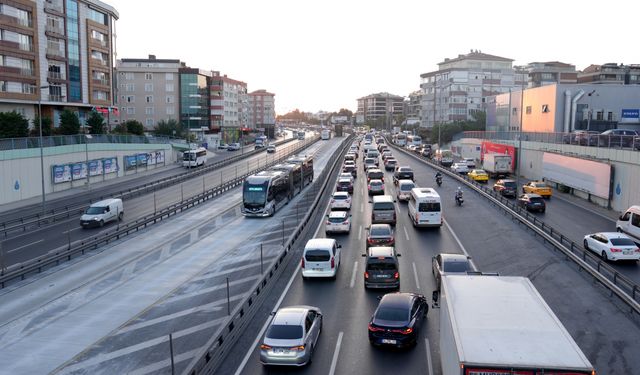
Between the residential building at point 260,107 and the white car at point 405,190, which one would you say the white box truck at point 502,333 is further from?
the residential building at point 260,107

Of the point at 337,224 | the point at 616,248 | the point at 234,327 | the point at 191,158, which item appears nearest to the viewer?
the point at 234,327

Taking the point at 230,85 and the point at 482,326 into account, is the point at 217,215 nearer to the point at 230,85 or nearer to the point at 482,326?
the point at 482,326

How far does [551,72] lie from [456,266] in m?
147

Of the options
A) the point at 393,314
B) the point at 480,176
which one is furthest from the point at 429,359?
the point at 480,176

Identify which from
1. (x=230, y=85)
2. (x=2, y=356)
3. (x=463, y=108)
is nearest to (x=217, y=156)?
(x=230, y=85)

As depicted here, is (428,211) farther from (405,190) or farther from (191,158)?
(191,158)

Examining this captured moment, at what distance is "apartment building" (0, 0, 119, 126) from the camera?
5834cm

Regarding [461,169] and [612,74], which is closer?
[461,169]

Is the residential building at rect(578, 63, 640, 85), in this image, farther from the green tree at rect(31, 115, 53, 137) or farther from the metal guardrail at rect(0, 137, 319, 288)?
the metal guardrail at rect(0, 137, 319, 288)

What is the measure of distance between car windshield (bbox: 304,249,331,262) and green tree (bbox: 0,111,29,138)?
41.2 m

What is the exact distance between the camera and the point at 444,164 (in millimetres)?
76750

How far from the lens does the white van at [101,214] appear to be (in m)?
37.3

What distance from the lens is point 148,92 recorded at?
377ft

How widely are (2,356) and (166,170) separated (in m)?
57.7
